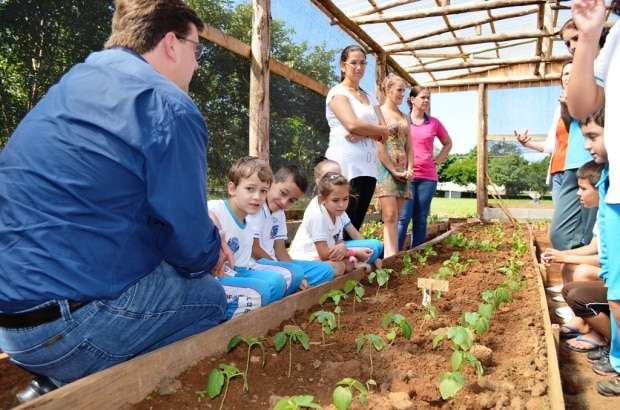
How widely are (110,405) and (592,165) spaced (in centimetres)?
277

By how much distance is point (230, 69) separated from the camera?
15.3ft

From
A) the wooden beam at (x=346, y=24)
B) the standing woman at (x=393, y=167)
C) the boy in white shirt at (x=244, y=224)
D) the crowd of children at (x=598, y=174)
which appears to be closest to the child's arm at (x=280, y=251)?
the boy in white shirt at (x=244, y=224)

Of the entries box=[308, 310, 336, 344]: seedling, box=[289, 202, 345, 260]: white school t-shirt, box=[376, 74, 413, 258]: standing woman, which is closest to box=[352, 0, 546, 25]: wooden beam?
box=[376, 74, 413, 258]: standing woman

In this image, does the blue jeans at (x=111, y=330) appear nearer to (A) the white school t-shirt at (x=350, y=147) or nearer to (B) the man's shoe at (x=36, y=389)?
(B) the man's shoe at (x=36, y=389)

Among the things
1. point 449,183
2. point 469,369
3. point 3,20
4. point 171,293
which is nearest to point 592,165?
point 469,369

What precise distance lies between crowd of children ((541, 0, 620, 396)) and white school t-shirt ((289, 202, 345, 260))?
1646 millimetres

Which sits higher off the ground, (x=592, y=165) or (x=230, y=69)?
(x=230, y=69)

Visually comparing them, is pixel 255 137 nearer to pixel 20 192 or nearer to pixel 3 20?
pixel 3 20

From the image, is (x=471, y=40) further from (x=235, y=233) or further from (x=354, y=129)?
(x=235, y=233)

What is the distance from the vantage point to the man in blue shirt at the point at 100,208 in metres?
1.54

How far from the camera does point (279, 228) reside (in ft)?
12.4

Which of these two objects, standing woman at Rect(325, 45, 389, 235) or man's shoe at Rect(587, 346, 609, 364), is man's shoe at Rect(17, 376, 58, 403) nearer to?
man's shoe at Rect(587, 346, 609, 364)

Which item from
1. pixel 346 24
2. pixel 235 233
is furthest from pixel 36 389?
pixel 346 24

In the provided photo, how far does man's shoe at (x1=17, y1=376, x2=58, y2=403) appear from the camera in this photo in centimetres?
168
